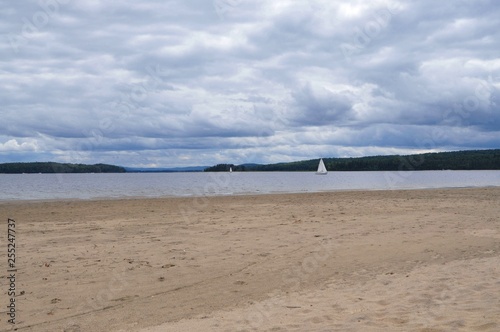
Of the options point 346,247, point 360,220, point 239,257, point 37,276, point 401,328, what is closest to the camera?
point 401,328

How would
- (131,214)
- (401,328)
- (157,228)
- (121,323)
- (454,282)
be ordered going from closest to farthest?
(401,328), (121,323), (454,282), (157,228), (131,214)

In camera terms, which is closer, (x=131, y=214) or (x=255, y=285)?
(x=255, y=285)

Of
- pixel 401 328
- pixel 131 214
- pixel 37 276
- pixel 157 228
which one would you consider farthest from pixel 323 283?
pixel 131 214

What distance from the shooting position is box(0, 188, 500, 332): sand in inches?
297

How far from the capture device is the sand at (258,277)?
7531 mm

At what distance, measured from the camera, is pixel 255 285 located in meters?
10.1

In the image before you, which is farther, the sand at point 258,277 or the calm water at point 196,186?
the calm water at point 196,186

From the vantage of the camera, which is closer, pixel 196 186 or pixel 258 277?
pixel 258 277

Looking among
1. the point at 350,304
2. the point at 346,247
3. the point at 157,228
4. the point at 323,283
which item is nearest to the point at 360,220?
the point at 346,247

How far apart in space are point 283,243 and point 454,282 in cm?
638

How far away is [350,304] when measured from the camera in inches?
317

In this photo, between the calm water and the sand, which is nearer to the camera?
the sand

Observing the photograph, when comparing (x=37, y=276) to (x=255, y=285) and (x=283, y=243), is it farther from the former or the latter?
(x=283, y=243)

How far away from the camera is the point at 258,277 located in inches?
423
